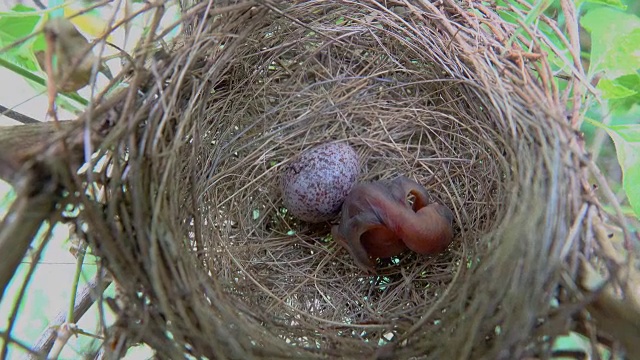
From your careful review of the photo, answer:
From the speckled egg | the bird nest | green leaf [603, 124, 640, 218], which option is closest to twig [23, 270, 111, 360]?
the bird nest

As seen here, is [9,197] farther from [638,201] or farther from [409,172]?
[638,201]

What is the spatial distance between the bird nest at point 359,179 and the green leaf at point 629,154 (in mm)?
148

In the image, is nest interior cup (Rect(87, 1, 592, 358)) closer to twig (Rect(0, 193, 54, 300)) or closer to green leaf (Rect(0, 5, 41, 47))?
twig (Rect(0, 193, 54, 300))

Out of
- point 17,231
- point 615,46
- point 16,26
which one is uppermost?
point 16,26

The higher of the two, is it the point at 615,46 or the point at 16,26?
the point at 16,26

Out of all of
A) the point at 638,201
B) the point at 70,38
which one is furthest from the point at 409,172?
the point at 70,38

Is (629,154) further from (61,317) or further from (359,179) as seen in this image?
(61,317)

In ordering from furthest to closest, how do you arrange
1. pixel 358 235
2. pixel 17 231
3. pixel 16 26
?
pixel 358 235
pixel 16 26
pixel 17 231

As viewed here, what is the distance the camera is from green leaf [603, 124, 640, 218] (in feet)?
3.23

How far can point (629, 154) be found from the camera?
102 cm

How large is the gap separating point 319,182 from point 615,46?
708 millimetres

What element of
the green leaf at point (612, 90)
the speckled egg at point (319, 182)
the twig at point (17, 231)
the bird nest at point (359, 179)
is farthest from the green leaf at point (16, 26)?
the green leaf at point (612, 90)

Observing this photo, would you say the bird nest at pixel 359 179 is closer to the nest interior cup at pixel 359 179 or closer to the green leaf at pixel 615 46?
the nest interior cup at pixel 359 179

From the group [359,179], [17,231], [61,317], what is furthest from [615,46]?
[61,317]
